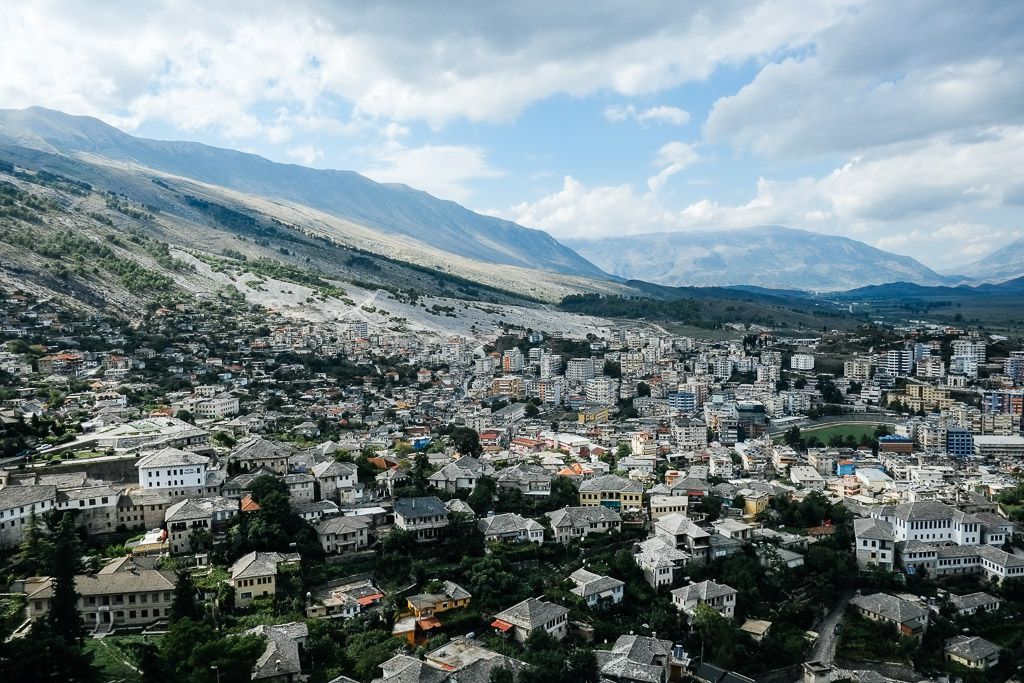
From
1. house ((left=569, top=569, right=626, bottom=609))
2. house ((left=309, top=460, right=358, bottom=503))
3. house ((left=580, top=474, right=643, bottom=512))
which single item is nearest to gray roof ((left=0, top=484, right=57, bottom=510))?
house ((left=309, top=460, right=358, bottom=503))

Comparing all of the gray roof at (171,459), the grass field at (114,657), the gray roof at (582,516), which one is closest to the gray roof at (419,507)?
the gray roof at (582,516)

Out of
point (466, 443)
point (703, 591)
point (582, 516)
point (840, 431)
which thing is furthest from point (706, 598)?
point (840, 431)

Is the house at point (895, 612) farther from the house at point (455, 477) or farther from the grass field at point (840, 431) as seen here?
the grass field at point (840, 431)

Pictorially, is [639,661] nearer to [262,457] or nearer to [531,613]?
[531,613]

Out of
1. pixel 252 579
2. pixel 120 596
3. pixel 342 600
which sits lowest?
pixel 342 600

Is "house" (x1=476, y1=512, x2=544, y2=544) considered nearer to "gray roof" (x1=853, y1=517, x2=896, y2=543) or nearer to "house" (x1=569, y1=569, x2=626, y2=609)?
"house" (x1=569, y1=569, x2=626, y2=609)

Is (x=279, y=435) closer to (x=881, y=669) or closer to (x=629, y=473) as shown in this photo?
(x=629, y=473)
